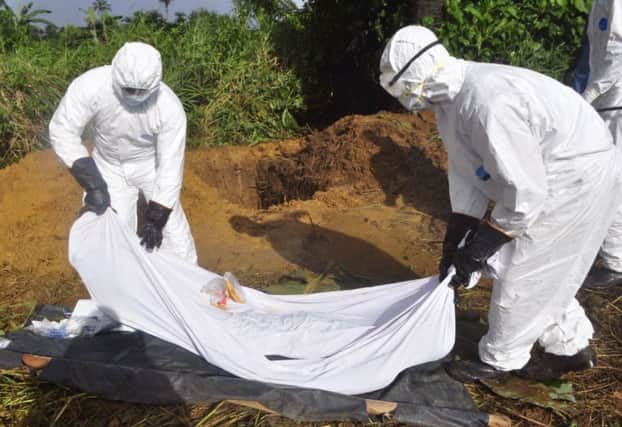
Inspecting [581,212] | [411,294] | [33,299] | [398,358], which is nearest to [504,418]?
[398,358]

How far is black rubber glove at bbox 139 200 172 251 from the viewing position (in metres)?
3.13

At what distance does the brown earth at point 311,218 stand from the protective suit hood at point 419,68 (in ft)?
5.35

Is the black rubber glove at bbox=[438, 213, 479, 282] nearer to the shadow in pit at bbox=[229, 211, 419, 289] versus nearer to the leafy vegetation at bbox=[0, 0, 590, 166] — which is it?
the shadow in pit at bbox=[229, 211, 419, 289]

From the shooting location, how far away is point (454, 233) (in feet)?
9.12

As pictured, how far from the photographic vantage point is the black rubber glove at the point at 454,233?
2.70m

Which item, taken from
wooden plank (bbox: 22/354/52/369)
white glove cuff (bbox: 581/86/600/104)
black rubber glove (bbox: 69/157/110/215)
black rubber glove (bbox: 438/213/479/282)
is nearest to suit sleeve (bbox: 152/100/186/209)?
black rubber glove (bbox: 69/157/110/215)

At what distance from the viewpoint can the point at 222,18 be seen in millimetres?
8602

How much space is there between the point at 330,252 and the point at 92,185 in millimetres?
2076

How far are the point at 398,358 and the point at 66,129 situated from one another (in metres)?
2.42

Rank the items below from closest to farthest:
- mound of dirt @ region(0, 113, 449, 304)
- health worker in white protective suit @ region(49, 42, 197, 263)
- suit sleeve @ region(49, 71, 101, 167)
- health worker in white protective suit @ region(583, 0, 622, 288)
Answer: health worker in white protective suit @ region(49, 42, 197, 263), suit sleeve @ region(49, 71, 101, 167), health worker in white protective suit @ region(583, 0, 622, 288), mound of dirt @ region(0, 113, 449, 304)

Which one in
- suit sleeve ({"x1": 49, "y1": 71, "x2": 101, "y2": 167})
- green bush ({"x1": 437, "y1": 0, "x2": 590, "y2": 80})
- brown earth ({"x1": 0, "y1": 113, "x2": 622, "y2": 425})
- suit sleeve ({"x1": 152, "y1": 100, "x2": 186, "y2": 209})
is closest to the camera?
suit sleeve ({"x1": 49, "y1": 71, "x2": 101, "y2": 167})

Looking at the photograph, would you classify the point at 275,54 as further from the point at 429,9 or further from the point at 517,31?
the point at 517,31

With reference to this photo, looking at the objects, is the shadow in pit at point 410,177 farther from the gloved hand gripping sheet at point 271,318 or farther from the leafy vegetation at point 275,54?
the gloved hand gripping sheet at point 271,318

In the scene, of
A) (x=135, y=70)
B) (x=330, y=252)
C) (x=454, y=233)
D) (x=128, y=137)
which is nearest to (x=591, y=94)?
(x=454, y=233)
